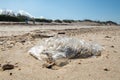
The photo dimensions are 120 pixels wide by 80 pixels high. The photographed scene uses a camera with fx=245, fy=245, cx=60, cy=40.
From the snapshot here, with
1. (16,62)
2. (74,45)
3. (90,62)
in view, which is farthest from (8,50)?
(90,62)

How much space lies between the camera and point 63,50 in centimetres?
655

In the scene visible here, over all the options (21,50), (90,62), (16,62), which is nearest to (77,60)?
(90,62)

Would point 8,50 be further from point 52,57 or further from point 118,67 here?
point 118,67

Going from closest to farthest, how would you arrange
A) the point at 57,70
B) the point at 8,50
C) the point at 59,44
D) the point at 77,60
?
1. the point at 57,70
2. the point at 77,60
3. the point at 59,44
4. the point at 8,50

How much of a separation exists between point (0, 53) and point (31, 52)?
88cm

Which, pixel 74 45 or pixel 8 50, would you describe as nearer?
pixel 74 45

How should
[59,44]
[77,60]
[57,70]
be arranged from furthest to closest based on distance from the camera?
[59,44] → [77,60] → [57,70]

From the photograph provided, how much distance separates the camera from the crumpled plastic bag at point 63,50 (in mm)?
6375

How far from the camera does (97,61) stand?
6.23 meters

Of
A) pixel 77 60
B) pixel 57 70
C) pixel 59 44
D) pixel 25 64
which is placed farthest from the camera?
pixel 59 44

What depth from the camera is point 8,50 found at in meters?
7.38

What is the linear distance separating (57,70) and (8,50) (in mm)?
2447

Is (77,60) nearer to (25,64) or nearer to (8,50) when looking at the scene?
(25,64)

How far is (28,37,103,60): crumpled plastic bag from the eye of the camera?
6.38 metres
